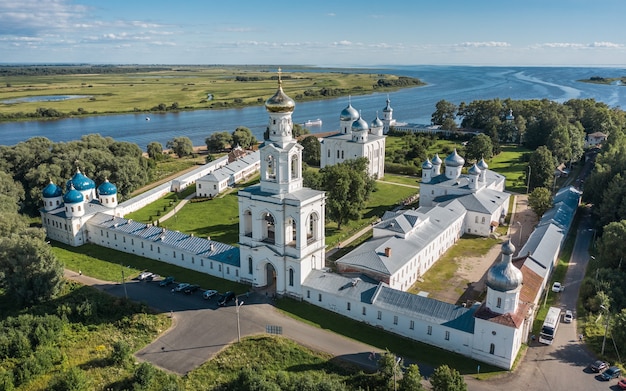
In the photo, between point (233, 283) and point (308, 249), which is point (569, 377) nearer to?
point (308, 249)

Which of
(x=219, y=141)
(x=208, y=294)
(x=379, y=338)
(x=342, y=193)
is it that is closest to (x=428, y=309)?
(x=379, y=338)

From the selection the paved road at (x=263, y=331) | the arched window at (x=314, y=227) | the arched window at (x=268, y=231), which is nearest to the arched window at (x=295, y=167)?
the arched window at (x=314, y=227)

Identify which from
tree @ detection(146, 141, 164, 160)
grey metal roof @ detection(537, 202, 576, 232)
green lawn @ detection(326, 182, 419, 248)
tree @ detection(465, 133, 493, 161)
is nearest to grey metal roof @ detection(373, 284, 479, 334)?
green lawn @ detection(326, 182, 419, 248)

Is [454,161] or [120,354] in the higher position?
[454,161]

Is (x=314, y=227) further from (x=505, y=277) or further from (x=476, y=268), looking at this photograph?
(x=476, y=268)

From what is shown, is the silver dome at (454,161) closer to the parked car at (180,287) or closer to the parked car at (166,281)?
the parked car at (180,287)

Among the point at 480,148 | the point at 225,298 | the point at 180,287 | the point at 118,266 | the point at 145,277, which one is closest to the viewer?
the point at 225,298

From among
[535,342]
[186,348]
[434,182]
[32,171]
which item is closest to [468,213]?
[434,182]
